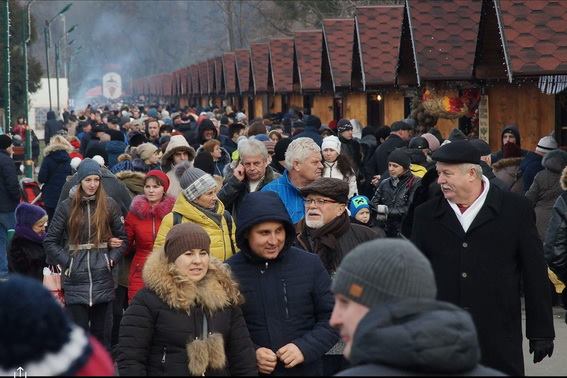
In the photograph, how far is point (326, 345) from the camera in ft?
19.8

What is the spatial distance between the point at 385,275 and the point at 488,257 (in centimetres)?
315

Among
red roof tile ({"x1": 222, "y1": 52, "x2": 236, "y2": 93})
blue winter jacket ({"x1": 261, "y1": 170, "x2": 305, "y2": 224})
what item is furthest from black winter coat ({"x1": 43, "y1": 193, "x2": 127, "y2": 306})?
red roof tile ({"x1": 222, "y1": 52, "x2": 236, "y2": 93})

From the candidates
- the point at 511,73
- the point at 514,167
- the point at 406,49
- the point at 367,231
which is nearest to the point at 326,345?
the point at 367,231

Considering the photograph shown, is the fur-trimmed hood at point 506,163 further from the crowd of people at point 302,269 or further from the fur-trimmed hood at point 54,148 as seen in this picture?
the fur-trimmed hood at point 54,148

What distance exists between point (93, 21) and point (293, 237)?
18515 centimetres

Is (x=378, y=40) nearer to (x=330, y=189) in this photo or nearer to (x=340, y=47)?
(x=340, y=47)

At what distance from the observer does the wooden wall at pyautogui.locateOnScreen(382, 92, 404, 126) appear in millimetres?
27688

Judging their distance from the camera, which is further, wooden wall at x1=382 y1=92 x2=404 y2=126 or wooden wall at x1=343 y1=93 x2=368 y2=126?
wooden wall at x1=343 y1=93 x2=368 y2=126

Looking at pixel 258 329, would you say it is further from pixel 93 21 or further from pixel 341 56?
pixel 93 21

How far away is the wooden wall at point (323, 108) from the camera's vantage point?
117 ft

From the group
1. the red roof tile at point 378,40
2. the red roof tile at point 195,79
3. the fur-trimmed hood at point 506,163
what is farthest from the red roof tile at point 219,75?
the fur-trimmed hood at point 506,163

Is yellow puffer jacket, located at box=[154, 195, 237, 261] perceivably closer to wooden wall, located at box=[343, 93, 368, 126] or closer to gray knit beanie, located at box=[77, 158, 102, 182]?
gray knit beanie, located at box=[77, 158, 102, 182]

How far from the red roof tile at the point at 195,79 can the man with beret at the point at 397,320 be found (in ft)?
215

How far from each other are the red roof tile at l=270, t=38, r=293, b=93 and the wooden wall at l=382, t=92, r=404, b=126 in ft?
32.6
